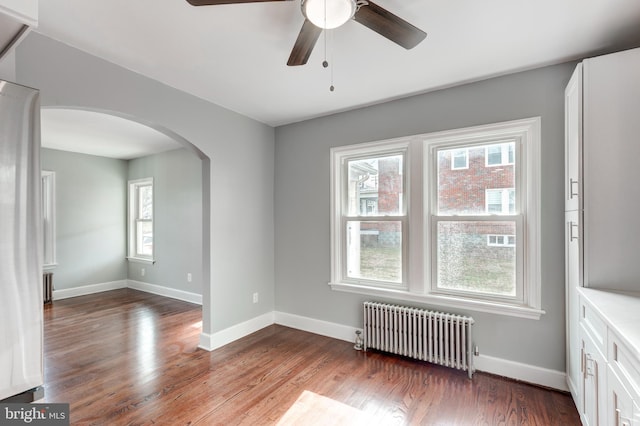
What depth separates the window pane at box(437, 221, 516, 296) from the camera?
8.44 feet

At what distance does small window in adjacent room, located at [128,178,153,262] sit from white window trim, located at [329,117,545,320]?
4145mm

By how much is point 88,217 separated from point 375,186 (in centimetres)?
538

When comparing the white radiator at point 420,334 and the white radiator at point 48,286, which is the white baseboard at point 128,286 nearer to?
the white radiator at point 48,286

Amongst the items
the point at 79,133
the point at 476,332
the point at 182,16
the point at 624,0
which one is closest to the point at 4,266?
the point at 182,16

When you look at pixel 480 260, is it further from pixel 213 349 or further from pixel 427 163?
pixel 213 349

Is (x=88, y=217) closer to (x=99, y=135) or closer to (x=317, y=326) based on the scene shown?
(x=99, y=135)

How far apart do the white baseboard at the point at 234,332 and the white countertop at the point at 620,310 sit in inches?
121

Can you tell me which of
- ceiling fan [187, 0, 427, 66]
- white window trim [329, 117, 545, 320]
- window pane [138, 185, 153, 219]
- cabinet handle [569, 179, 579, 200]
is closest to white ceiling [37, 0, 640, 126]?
ceiling fan [187, 0, 427, 66]

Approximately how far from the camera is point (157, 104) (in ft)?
8.59

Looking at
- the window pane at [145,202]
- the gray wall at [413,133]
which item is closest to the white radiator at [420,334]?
the gray wall at [413,133]

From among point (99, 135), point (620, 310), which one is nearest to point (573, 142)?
point (620, 310)

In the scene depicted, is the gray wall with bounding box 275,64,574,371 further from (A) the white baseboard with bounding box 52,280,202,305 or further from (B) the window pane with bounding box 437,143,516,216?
(A) the white baseboard with bounding box 52,280,202,305

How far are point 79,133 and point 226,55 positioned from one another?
3351 millimetres

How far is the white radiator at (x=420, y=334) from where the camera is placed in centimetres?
255
